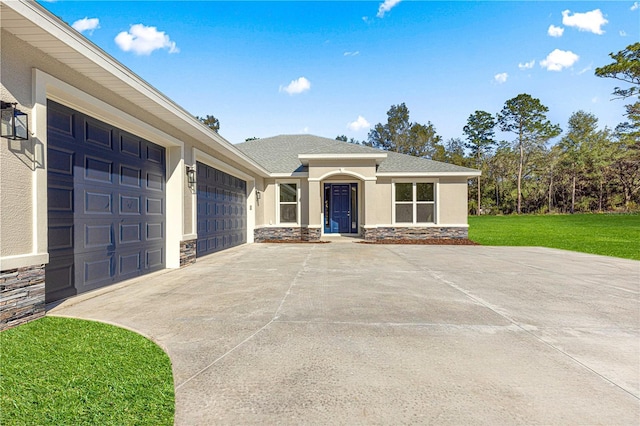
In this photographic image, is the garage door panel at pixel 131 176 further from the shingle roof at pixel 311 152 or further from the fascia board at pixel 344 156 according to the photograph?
the shingle roof at pixel 311 152

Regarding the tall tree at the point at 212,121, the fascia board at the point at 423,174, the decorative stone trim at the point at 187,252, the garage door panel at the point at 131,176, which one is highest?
the tall tree at the point at 212,121

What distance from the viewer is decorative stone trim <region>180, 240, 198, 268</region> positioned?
7.04 metres

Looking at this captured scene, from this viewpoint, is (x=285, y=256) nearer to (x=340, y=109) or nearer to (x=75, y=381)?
(x=75, y=381)

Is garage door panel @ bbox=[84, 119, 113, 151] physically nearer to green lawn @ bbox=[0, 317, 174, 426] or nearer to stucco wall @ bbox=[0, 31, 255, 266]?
stucco wall @ bbox=[0, 31, 255, 266]

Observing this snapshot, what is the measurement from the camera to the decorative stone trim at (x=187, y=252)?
23.1 ft

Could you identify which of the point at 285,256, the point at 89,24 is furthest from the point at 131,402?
the point at 89,24

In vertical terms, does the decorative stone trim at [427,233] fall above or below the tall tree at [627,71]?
below

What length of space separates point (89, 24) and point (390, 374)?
49.9 feet

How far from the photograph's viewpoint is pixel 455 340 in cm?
314

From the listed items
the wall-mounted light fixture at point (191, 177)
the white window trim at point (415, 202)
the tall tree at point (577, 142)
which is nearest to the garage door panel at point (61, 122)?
the wall-mounted light fixture at point (191, 177)

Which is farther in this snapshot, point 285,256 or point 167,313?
point 285,256

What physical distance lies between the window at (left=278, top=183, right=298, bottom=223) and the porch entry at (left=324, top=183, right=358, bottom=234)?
1.82 m

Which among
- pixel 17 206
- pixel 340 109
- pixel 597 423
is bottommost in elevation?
pixel 597 423

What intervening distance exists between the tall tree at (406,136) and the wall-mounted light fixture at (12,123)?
139 ft
